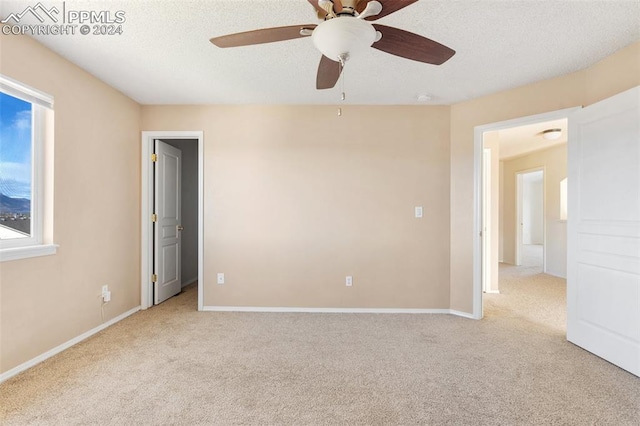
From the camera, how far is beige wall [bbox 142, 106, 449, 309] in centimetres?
348

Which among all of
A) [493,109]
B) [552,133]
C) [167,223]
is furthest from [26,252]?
[552,133]

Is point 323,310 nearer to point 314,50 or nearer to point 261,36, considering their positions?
point 314,50

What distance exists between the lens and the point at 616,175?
7.49 feet

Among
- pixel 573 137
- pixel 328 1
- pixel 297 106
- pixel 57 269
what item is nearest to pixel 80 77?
pixel 57 269

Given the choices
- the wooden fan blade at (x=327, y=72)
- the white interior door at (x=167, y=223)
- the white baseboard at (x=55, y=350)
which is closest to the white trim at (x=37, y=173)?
the white baseboard at (x=55, y=350)

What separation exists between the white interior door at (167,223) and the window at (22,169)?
1.32m

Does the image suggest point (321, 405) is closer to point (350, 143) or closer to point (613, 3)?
point (350, 143)

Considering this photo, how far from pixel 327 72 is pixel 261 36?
51cm

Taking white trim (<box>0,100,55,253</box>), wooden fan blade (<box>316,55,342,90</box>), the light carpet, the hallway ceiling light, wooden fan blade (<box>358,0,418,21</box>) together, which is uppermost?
the hallway ceiling light

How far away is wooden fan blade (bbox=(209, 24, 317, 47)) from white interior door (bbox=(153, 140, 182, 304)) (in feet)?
8.30

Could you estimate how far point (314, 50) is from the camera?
232 cm

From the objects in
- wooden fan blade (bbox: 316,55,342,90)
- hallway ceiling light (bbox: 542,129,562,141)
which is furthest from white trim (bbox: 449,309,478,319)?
hallway ceiling light (bbox: 542,129,562,141)

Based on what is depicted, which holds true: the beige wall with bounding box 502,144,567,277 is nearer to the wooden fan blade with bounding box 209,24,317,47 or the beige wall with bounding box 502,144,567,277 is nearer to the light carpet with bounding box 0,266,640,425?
the light carpet with bounding box 0,266,640,425

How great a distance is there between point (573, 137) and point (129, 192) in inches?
173
